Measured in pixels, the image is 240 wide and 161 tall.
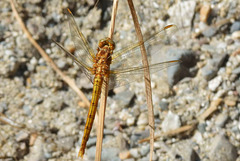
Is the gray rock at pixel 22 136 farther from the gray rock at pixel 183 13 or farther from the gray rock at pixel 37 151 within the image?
the gray rock at pixel 183 13

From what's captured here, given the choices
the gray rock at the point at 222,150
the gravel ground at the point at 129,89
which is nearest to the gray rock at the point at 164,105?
the gravel ground at the point at 129,89

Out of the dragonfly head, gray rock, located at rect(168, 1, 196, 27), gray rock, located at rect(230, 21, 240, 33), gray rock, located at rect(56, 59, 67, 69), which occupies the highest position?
gray rock, located at rect(168, 1, 196, 27)

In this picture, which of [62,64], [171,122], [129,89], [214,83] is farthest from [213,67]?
[62,64]

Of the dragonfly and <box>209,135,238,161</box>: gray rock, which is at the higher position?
the dragonfly

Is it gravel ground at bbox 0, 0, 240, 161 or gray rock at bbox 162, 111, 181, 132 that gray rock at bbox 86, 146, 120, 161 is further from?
gray rock at bbox 162, 111, 181, 132

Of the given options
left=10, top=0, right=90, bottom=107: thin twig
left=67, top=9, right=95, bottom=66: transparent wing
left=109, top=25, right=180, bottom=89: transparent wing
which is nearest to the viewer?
left=109, top=25, right=180, bottom=89: transparent wing

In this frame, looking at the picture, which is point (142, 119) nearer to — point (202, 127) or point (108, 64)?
point (202, 127)

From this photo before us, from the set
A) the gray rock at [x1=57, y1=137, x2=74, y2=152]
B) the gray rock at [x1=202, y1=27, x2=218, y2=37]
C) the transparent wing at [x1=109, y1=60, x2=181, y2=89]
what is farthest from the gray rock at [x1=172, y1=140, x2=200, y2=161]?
the gray rock at [x1=202, y1=27, x2=218, y2=37]
